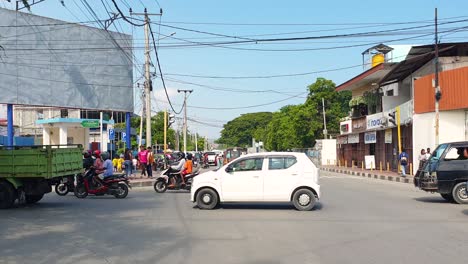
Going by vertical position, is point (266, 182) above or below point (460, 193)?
above

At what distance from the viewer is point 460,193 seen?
14.6 metres

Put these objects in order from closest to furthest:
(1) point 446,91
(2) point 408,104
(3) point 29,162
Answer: (3) point 29,162, (1) point 446,91, (2) point 408,104

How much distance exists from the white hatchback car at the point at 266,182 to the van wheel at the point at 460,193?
176 inches

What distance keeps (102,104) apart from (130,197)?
13605 mm

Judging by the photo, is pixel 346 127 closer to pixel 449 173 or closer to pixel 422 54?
pixel 422 54

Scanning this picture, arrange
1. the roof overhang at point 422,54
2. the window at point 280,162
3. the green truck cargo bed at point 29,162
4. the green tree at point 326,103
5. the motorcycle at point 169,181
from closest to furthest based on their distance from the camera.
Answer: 1. the window at point 280,162
2. the green truck cargo bed at point 29,162
3. the motorcycle at point 169,181
4. the roof overhang at point 422,54
5. the green tree at point 326,103

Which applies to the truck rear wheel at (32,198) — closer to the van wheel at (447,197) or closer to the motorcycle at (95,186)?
the motorcycle at (95,186)

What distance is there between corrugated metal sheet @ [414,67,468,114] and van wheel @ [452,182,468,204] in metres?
11.3

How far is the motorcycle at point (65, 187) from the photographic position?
1660 cm

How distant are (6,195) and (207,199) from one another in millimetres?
5403

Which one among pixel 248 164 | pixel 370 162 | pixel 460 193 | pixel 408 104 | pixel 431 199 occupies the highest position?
pixel 408 104

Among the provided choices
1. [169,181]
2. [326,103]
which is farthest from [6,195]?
[326,103]

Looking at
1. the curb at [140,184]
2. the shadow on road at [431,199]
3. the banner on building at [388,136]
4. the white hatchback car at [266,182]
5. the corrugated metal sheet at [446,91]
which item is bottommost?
the shadow on road at [431,199]

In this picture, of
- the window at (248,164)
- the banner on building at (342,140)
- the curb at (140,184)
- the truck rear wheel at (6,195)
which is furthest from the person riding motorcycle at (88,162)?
the banner on building at (342,140)
